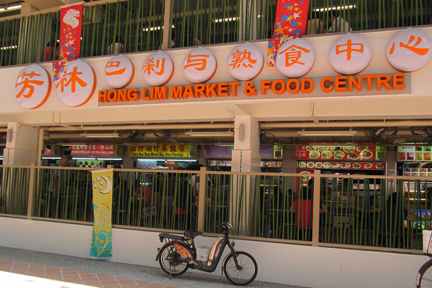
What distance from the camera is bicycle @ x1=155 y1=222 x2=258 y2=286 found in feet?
20.1

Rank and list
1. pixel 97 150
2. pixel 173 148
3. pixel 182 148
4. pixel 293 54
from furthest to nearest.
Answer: pixel 97 150 < pixel 173 148 < pixel 182 148 < pixel 293 54

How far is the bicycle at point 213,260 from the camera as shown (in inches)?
241

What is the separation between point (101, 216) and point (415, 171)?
9.27m

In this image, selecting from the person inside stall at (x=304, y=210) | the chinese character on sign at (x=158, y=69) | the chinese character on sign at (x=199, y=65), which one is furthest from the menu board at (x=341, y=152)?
the chinese character on sign at (x=158, y=69)

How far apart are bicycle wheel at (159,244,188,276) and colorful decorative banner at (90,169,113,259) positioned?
158 centimetres

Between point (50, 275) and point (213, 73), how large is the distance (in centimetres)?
449

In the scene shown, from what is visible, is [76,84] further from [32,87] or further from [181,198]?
[181,198]

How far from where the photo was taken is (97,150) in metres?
14.8

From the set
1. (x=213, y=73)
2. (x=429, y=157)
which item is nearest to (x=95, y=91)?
(x=213, y=73)

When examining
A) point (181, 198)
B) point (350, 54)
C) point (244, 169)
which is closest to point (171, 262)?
point (181, 198)

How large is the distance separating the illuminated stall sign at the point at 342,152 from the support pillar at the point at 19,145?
8.19 meters

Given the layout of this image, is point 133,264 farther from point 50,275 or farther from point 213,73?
point 213,73

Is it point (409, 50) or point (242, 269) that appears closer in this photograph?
point (409, 50)

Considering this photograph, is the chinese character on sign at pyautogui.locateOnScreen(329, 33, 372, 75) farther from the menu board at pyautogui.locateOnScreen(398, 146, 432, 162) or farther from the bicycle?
the menu board at pyautogui.locateOnScreen(398, 146, 432, 162)
